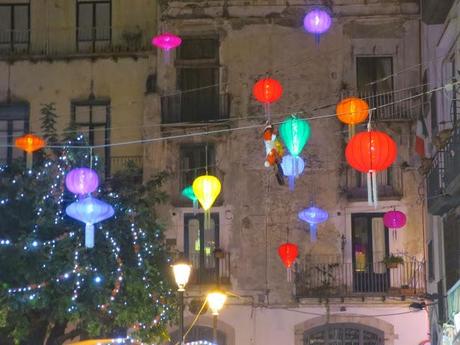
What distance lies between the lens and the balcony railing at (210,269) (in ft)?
86.4

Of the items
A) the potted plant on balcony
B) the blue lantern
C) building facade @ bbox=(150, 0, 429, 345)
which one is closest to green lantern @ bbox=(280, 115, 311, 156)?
the blue lantern

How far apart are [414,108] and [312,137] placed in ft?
9.67

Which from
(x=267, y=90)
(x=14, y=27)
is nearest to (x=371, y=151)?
(x=267, y=90)

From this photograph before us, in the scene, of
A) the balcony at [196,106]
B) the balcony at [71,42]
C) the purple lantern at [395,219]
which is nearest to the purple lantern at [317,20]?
the balcony at [196,106]

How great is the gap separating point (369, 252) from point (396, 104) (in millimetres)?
4197

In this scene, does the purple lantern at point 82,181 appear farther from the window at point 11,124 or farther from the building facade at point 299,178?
the window at point 11,124

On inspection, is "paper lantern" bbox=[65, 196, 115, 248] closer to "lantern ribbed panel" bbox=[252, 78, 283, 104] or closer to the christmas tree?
the christmas tree

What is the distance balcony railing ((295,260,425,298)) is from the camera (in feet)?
84.3

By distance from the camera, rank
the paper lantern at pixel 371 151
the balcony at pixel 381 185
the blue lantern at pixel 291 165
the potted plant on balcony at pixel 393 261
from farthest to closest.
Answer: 1. the balcony at pixel 381 185
2. the potted plant on balcony at pixel 393 261
3. the blue lantern at pixel 291 165
4. the paper lantern at pixel 371 151

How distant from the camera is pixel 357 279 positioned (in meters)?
26.0

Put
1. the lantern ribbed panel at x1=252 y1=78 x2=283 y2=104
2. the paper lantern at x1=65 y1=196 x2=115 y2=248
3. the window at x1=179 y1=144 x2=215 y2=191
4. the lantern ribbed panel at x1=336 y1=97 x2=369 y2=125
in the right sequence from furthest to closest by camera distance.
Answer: the window at x1=179 y1=144 x2=215 y2=191 < the lantern ribbed panel at x1=252 y1=78 x2=283 y2=104 < the lantern ribbed panel at x1=336 y1=97 x2=369 y2=125 < the paper lantern at x1=65 y1=196 x2=115 y2=248

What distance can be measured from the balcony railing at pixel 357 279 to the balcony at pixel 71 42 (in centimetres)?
818

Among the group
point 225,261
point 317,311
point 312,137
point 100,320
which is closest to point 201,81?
point 312,137

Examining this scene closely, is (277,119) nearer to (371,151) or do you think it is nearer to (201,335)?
(201,335)
